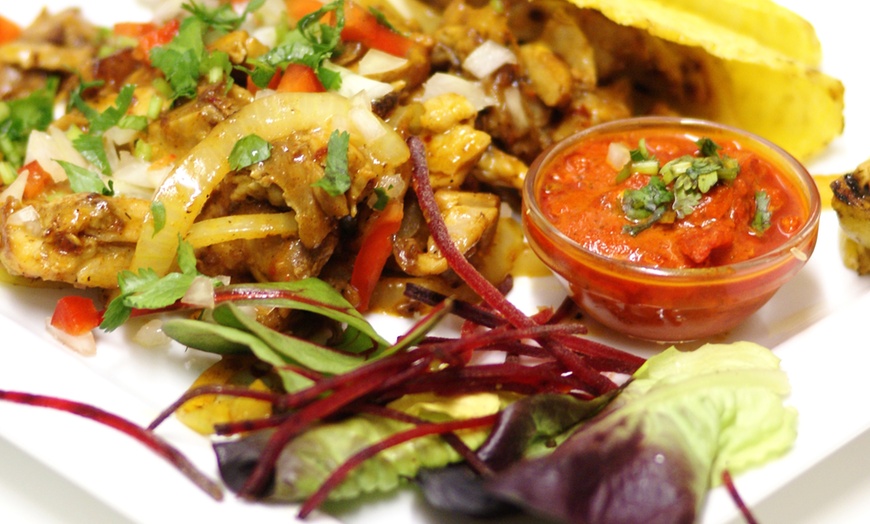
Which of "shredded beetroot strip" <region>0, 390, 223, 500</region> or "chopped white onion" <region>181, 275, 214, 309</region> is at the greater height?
"chopped white onion" <region>181, 275, 214, 309</region>

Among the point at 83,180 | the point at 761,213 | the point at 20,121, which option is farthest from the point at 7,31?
the point at 761,213

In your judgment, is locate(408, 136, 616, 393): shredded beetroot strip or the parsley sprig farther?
the parsley sprig

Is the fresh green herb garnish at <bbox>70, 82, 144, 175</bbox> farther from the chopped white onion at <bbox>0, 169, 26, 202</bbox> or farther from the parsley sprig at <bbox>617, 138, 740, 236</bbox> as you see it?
the parsley sprig at <bbox>617, 138, 740, 236</bbox>

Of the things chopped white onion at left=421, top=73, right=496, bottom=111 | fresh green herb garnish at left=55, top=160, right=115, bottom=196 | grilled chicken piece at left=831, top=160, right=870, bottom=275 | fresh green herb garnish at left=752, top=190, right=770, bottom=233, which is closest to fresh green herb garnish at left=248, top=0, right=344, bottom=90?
chopped white onion at left=421, top=73, right=496, bottom=111

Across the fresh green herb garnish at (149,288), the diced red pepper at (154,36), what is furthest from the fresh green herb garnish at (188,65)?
the fresh green herb garnish at (149,288)

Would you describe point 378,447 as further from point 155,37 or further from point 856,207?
point 155,37

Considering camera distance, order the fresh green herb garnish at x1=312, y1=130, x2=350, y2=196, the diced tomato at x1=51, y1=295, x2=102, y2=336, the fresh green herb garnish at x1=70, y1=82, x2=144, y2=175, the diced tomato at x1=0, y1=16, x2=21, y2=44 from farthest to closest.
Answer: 1. the diced tomato at x1=0, y1=16, x2=21, y2=44
2. the fresh green herb garnish at x1=70, y1=82, x2=144, y2=175
3. the diced tomato at x1=51, y1=295, x2=102, y2=336
4. the fresh green herb garnish at x1=312, y1=130, x2=350, y2=196
